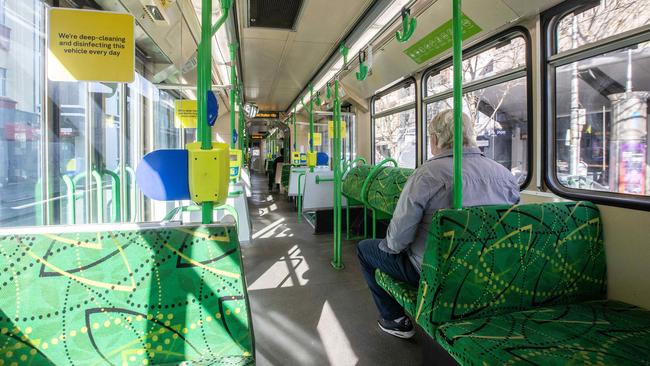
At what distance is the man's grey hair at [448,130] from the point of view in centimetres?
192

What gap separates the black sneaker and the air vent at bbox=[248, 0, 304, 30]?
303 cm

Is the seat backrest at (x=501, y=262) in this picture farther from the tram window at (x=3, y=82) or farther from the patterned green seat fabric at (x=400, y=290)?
the tram window at (x=3, y=82)

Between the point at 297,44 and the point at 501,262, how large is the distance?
421 centimetres

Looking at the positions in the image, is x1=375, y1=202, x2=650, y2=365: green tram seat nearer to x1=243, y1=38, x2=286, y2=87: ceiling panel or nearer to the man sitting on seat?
the man sitting on seat

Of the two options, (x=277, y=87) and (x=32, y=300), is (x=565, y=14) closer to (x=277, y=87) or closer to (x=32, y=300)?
(x=32, y=300)

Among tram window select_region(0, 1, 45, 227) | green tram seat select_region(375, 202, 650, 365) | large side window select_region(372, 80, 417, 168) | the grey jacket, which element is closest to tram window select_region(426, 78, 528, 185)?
the grey jacket

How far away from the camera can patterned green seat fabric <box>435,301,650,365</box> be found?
1.17 m

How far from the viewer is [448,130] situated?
194 centimetres

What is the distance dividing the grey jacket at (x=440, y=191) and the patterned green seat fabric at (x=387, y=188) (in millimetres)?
1720

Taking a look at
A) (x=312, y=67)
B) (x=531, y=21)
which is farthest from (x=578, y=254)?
(x=312, y=67)

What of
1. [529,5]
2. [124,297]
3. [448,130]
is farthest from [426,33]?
[124,297]

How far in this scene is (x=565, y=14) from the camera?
7.76 feet

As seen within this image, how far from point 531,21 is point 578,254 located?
180 cm

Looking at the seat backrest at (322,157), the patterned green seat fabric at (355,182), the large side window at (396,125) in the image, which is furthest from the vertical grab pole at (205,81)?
the seat backrest at (322,157)
